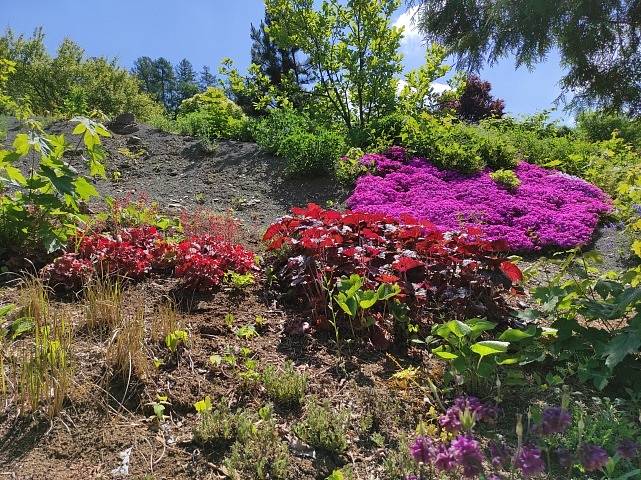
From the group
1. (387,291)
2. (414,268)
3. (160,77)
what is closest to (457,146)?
(414,268)

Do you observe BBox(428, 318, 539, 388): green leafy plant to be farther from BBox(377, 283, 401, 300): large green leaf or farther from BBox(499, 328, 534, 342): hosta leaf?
BBox(377, 283, 401, 300): large green leaf

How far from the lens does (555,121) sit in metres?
11.9

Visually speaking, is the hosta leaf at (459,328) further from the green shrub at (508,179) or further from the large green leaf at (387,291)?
the green shrub at (508,179)

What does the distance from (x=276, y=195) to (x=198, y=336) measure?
4.63 meters

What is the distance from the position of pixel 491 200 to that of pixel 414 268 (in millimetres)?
3861

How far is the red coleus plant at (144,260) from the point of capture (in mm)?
3203

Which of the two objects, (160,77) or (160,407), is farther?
(160,77)

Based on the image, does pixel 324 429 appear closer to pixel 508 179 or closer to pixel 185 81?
pixel 508 179

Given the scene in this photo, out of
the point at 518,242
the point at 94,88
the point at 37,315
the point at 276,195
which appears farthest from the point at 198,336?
the point at 94,88

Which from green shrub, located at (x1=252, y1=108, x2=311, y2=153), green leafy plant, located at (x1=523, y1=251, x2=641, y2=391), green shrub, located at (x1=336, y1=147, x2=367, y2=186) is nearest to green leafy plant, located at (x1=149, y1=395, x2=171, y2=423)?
green leafy plant, located at (x1=523, y1=251, x2=641, y2=391)

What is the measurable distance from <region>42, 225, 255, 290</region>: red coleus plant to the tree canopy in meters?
2.53

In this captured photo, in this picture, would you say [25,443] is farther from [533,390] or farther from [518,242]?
[518,242]

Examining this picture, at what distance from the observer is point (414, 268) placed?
3.17 meters

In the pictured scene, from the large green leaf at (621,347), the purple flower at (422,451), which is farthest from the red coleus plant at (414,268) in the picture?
the purple flower at (422,451)
